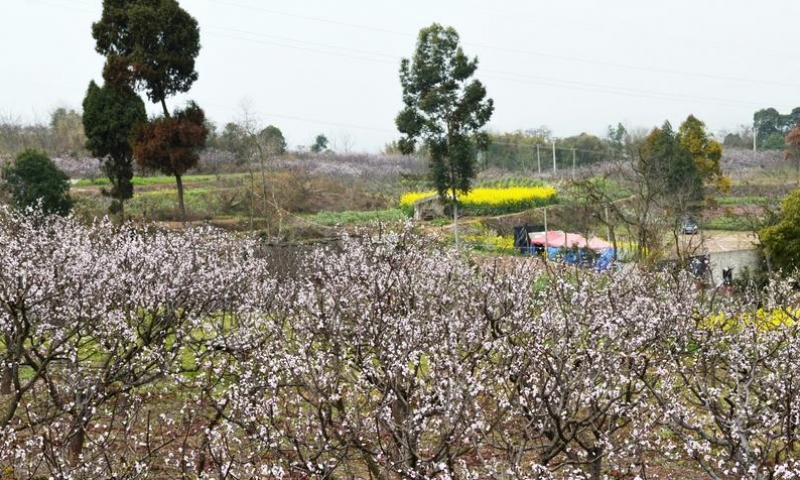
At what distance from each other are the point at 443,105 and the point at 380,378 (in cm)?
1966

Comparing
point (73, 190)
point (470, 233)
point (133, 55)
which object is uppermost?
point (133, 55)

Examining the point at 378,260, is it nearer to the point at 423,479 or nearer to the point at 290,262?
the point at 290,262

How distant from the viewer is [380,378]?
873cm

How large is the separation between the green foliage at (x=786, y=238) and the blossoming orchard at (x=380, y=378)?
266 inches

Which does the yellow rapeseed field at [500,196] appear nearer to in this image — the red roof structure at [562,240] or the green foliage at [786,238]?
the red roof structure at [562,240]

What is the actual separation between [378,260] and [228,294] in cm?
245

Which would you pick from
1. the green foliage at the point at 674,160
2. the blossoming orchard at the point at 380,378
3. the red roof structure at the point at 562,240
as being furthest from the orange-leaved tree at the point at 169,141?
the green foliage at the point at 674,160

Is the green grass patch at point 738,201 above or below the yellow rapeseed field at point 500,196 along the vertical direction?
below

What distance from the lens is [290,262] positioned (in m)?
18.0

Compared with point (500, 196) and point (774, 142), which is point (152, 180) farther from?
point (774, 142)

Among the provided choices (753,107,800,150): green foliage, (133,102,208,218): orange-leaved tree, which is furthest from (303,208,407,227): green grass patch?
(753,107,800,150): green foliage

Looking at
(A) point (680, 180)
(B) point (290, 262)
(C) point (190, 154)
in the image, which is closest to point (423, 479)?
(B) point (290, 262)

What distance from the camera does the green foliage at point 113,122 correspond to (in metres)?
25.7

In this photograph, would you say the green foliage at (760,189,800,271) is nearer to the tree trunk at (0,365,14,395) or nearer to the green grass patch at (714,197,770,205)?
the tree trunk at (0,365,14,395)
